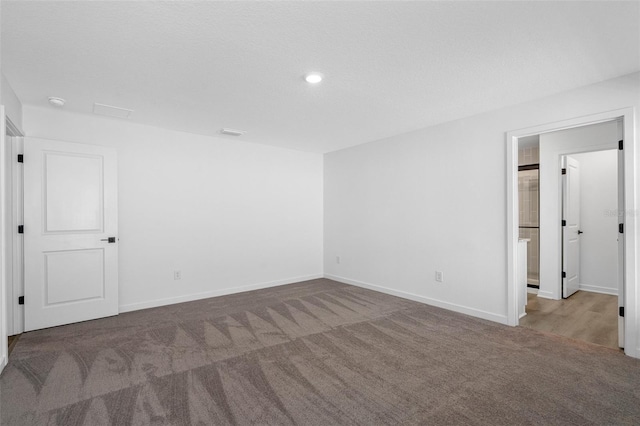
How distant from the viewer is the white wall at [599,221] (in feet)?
16.3

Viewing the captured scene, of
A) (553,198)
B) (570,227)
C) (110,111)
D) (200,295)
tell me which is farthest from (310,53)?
(570,227)

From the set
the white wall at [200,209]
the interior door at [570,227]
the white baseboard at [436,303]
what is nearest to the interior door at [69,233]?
the white wall at [200,209]

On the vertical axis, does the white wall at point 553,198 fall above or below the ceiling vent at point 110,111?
below

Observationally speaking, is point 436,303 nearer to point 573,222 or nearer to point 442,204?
point 442,204

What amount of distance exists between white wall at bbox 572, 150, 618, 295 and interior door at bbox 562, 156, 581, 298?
6.0 inches

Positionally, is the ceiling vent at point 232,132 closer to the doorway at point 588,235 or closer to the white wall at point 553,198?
the white wall at point 553,198

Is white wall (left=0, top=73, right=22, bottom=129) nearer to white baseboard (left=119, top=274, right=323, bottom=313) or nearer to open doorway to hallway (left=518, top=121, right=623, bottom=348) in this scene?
white baseboard (left=119, top=274, right=323, bottom=313)

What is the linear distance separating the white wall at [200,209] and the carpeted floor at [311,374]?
2.88 ft

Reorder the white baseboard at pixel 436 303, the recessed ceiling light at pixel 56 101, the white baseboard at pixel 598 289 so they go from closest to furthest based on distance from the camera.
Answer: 1. the recessed ceiling light at pixel 56 101
2. the white baseboard at pixel 436 303
3. the white baseboard at pixel 598 289

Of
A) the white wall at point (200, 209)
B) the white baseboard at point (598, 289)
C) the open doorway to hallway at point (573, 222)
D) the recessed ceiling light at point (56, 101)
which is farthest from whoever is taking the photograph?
the white baseboard at point (598, 289)

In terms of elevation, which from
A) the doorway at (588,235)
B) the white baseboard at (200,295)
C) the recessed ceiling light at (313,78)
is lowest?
the white baseboard at (200,295)

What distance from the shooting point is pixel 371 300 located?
15.0 feet

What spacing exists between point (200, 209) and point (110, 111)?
1680 millimetres

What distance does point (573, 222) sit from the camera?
4922mm
